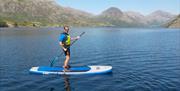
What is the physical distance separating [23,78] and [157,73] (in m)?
13.8

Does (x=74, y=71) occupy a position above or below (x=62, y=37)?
below

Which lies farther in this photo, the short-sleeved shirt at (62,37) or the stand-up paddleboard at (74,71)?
the stand-up paddleboard at (74,71)

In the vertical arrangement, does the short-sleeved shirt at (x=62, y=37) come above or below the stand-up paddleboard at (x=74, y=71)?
above

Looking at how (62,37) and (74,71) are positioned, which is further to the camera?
(74,71)

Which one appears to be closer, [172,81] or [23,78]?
[172,81]

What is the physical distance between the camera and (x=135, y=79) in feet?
78.8

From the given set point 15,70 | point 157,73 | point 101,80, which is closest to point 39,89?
point 101,80

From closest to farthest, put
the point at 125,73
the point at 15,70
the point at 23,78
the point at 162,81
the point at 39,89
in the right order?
the point at 39,89 → the point at 162,81 → the point at 23,78 → the point at 125,73 → the point at 15,70

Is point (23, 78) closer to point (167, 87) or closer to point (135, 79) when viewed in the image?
point (135, 79)

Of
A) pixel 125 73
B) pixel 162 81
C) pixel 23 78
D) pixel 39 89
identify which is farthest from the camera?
Answer: pixel 125 73

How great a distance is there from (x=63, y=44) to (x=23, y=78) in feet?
17.1

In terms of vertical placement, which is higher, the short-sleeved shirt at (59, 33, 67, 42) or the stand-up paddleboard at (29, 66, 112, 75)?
the short-sleeved shirt at (59, 33, 67, 42)

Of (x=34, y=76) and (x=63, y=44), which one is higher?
(x=63, y=44)

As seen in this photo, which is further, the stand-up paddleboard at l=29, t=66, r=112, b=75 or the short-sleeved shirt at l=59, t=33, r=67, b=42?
the stand-up paddleboard at l=29, t=66, r=112, b=75
